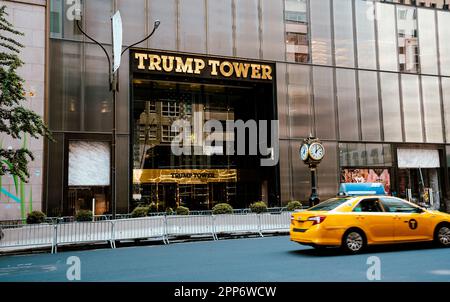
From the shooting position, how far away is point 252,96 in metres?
28.6

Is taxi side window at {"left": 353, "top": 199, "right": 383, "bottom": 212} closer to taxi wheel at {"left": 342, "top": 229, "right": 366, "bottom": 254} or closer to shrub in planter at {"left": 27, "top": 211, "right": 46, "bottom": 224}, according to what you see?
taxi wheel at {"left": 342, "top": 229, "right": 366, "bottom": 254}

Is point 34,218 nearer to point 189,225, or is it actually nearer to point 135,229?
point 135,229

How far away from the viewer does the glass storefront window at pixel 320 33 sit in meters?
27.9

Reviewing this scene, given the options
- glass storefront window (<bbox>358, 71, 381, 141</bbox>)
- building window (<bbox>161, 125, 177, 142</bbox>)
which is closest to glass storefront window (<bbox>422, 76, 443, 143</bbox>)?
glass storefront window (<bbox>358, 71, 381, 141</bbox>)

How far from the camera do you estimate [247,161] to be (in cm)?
2850

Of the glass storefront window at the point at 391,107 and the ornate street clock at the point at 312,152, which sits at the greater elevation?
the glass storefront window at the point at 391,107

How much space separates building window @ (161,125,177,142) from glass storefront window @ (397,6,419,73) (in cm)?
1641

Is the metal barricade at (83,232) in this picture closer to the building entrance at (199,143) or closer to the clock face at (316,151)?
the building entrance at (199,143)

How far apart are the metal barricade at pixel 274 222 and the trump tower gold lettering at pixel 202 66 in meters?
10.3

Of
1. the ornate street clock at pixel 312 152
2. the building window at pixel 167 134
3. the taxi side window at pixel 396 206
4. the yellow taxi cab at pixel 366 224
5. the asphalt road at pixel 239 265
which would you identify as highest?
the building window at pixel 167 134

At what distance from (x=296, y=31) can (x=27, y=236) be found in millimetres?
20006

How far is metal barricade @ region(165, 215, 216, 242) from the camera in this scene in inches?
656

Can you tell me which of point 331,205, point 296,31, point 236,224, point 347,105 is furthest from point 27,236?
point 347,105

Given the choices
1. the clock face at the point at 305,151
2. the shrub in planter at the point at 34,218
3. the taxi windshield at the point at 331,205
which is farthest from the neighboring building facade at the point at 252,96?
the taxi windshield at the point at 331,205
